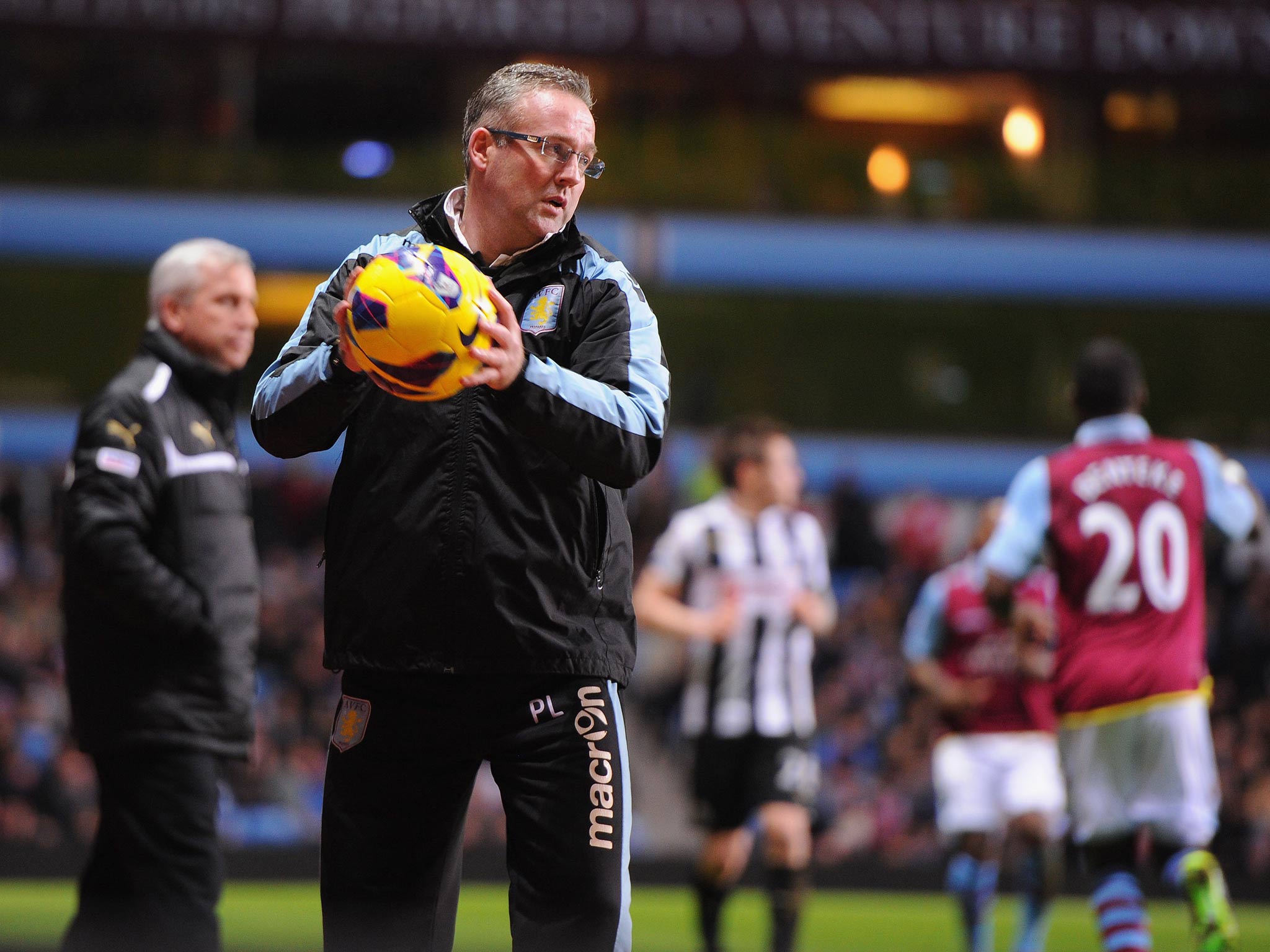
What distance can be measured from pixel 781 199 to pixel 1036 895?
13060 millimetres

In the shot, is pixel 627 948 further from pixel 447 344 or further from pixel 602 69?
pixel 602 69

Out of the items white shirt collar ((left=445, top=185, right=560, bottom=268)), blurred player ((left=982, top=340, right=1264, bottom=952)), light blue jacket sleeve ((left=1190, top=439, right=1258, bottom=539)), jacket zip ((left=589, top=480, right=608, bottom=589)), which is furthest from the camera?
light blue jacket sleeve ((left=1190, top=439, right=1258, bottom=539))

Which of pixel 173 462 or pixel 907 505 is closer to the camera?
pixel 173 462

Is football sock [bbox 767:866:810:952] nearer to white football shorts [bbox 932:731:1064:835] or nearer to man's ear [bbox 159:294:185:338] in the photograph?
white football shorts [bbox 932:731:1064:835]

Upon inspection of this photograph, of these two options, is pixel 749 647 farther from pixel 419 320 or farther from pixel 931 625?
pixel 419 320

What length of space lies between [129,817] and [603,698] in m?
A: 1.83

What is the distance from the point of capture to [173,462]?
15.5 feet

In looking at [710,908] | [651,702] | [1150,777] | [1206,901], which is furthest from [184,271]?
[651,702]

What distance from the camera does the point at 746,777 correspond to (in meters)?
7.92

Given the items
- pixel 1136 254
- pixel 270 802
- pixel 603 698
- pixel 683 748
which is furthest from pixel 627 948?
pixel 1136 254

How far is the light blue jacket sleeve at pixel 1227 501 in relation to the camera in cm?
590

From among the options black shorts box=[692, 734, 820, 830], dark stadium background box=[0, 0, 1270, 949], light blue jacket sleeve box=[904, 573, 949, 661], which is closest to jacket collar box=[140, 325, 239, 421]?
black shorts box=[692, 734, 820, 830]

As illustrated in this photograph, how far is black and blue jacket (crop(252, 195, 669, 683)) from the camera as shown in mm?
3146

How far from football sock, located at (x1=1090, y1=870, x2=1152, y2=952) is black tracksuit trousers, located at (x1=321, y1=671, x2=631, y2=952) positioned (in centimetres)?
292
